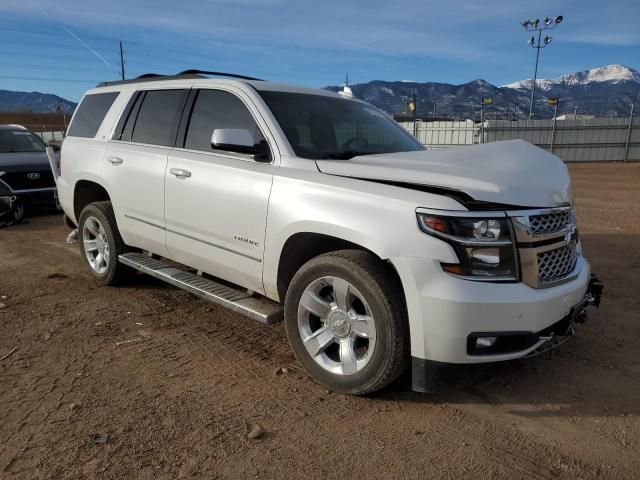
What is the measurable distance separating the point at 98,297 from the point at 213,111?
2.21 meters

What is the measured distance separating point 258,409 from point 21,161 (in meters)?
8.47

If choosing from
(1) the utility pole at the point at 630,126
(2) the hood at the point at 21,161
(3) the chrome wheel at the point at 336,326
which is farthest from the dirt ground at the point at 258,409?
(1) the utility pole at the point at 630,126

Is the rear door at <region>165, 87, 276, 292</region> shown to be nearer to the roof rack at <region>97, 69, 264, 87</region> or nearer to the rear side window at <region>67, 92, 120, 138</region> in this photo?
the roof rack at <region>97, 69, 264, 87</region>

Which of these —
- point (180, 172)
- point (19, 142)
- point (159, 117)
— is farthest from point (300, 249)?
point (19, 142)

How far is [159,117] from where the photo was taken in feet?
15.1

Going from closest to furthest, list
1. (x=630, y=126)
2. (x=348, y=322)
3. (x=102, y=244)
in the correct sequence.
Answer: (x=348, y=322), (x=102, y=244), (x=630, y=126)

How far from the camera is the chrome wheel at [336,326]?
301 centimetres

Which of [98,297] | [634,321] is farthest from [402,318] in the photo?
[98,297]

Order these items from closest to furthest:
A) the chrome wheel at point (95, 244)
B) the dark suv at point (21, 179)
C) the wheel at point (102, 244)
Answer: the wheel at point (102, 244) → the chrome wheel at point (95, 244) → the dark suv at point (21, 179)

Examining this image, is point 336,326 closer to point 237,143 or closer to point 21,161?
point 237,143

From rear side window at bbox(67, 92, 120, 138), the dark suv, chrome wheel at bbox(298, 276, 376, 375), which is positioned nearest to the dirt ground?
chrome wheel at bbox(298, 276, 376, 375)

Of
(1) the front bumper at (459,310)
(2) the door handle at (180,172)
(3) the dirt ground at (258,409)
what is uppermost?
(2) the door handle at (180,172)

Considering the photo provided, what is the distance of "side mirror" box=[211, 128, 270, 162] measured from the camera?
11.0 feet

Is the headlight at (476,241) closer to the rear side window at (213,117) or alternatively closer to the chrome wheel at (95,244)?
the rear side window at (213,117)
